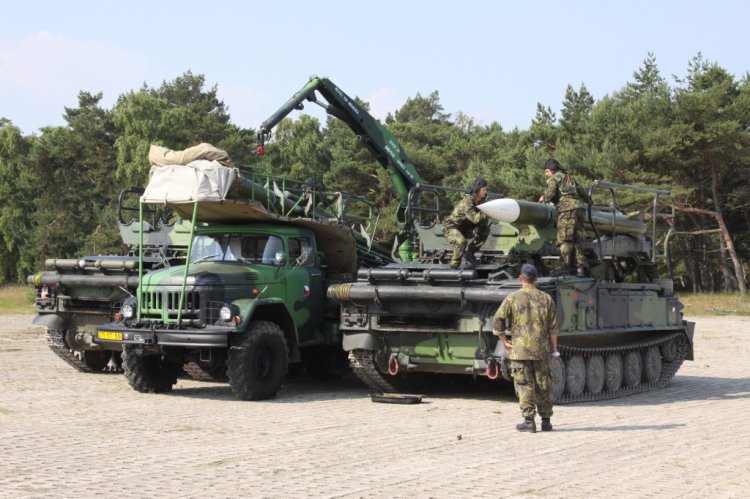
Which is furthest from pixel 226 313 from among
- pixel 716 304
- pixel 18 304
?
pixel 18 304

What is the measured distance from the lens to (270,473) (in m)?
8.12

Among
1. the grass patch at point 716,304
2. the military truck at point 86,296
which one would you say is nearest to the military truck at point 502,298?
the military truck at point 86,296

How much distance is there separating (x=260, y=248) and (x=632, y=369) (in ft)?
18.9

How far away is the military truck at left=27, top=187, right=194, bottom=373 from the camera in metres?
15.4

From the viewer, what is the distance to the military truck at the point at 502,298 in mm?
12992

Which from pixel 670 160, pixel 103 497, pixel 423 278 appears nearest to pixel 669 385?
pixel 423 278

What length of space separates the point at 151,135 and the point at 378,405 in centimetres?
4186

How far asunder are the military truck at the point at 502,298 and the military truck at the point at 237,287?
2.95 ft

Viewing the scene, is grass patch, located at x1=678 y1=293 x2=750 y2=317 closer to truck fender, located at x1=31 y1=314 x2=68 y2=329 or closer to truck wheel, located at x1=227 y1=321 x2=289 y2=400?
truck fender, located at x1=31 y1=314 x2=68 y2=329

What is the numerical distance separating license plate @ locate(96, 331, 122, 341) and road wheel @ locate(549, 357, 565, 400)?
544 cm

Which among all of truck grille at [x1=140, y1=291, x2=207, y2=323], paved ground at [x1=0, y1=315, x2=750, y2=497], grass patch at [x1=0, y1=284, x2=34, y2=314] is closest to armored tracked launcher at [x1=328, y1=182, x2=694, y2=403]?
paved ground at [x1=0, y1=315, x2=750, y2=497]

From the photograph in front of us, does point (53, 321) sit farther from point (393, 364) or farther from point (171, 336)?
point (393, 364)

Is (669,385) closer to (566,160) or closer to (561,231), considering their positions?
(561,231)

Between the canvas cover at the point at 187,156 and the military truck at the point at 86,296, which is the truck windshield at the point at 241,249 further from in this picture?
the canvas cover at the point at 187,156
